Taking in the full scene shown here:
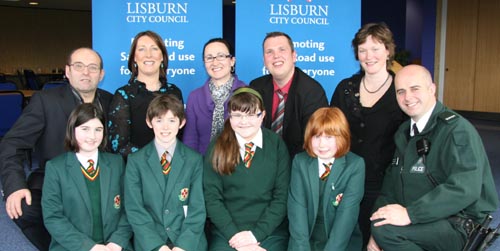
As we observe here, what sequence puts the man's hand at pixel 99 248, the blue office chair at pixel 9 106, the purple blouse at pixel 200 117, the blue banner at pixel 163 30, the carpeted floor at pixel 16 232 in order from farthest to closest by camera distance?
the blue office chair at pixel 9 106 → the blue banner at pixel 163 30 → the carpeted floor at pixel 16 232 → the purple blouse at pixel 200 117 → the man's hand at pixel 99 248

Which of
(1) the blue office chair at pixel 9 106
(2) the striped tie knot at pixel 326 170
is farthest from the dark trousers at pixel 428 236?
(1) the blue office chair at pixel 9 106

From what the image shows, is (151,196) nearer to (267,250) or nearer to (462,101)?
(267,250)

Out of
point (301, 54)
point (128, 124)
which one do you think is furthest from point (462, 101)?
point (128, 124)

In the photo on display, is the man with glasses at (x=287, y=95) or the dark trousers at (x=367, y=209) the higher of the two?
the man with glasses at (x=287, y=95)

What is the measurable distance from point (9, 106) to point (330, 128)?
554cm

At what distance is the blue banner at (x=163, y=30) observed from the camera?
12.3ft

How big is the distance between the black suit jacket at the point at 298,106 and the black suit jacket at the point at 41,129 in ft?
4.41

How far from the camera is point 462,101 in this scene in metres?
11.6

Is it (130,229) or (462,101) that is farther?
(462,101)

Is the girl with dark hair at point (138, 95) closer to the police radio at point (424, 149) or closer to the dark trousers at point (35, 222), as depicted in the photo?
the dark trousers at point (35, 222)

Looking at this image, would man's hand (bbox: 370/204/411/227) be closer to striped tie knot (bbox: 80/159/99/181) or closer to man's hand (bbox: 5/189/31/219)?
striped tie knot (bbox: 80/159/99/181)

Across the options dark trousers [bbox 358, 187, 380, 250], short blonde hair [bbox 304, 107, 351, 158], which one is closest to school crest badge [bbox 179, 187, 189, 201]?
short blonde hair [bbox 304, 107, 351, 158]

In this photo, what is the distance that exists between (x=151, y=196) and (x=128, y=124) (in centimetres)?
58

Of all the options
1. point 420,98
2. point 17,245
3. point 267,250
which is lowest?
point 17,245
